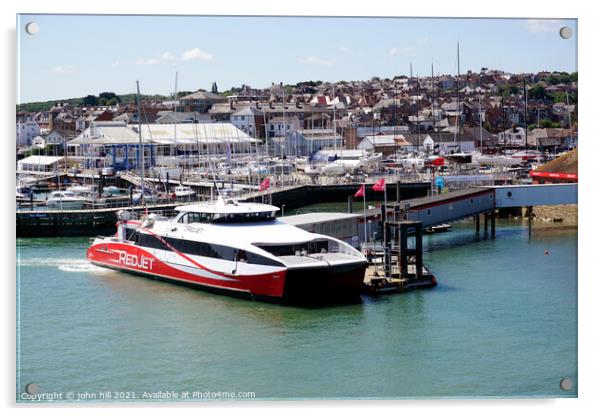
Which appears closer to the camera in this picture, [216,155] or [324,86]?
[216,155]

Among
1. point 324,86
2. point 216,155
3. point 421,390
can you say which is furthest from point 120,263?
point 324,86

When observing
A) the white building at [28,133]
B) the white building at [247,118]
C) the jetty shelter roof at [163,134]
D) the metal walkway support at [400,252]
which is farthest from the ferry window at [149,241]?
the white building at [247,118]

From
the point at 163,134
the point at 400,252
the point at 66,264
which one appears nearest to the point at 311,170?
the point at 163,134

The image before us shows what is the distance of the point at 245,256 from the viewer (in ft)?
76.0

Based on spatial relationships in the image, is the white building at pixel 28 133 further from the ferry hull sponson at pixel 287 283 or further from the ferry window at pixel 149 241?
the ferry hull sponson at pixel 287 283

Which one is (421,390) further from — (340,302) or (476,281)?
(476,281)

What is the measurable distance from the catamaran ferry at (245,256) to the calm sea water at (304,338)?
41 cm

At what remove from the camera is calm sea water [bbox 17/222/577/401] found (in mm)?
16656

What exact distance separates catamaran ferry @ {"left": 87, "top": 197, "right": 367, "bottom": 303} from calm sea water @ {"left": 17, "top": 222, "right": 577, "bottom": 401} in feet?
1.33

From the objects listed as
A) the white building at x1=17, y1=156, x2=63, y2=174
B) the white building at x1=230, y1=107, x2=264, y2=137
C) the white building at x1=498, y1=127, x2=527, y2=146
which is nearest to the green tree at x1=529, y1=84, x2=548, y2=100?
the white building at x1=498, y1=127, x2=527, y2=146

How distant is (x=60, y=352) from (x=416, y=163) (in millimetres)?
38817

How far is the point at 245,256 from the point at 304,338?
3.73 meters

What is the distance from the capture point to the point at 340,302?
74.7 ft

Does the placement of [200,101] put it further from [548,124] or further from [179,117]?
[548,124]
